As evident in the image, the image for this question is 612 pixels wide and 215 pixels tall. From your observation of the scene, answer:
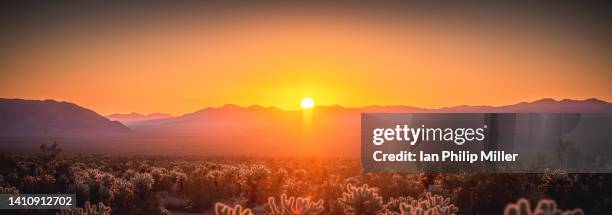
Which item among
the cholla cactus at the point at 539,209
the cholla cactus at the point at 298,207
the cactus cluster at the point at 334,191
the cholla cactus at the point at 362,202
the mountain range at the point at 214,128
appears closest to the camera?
the cholla cactus at the point at 539,209

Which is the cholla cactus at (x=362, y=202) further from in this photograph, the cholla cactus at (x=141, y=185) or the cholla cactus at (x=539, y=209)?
the cholla cactus at (x=141, y=185)

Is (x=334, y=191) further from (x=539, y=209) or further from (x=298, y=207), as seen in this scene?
(x=539, y=209)

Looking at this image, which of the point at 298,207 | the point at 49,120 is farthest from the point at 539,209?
the point at 49,120

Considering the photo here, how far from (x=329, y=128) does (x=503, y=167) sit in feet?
443

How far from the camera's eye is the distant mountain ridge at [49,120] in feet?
417

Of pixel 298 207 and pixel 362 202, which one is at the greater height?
pixel 298 207

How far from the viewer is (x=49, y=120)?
13700 cm

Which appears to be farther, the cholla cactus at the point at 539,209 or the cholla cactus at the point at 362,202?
the cholla cactus at the point at 362,202

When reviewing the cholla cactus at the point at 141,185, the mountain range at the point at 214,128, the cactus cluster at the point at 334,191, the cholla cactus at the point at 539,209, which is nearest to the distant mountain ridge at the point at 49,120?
the mountain range at the point at 214,128

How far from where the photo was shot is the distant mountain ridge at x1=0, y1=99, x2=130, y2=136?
417ft

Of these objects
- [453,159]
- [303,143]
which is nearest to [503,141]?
[453,159]

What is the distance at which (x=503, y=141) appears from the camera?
113 ft

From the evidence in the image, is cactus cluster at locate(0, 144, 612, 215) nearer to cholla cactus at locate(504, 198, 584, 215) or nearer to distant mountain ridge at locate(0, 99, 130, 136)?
cholla cactus at locate(504, 198, 584, 215)

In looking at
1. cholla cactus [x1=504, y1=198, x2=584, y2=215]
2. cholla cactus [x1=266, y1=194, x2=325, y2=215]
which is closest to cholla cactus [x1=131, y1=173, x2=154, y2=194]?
cholla cactus [x1=266, y1=194, x2=325, y2=215]
